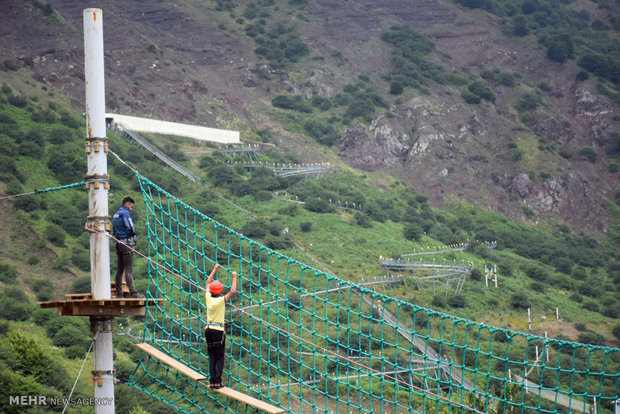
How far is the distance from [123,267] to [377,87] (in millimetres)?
73750

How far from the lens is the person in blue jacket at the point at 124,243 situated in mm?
9992

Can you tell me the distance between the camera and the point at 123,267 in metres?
10.1

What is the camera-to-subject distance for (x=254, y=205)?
175 ft

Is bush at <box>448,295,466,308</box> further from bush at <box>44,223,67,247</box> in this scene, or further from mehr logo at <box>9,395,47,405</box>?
mehr logo at <box>9,395,47,405</box>

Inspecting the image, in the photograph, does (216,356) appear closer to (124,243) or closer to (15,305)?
(124,243)

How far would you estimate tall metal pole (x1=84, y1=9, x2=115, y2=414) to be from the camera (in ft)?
30.7

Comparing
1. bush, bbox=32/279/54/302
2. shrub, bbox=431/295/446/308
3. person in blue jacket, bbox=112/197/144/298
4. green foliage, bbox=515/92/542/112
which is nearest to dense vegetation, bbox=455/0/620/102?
green foliage, bbox=515/92/542/112

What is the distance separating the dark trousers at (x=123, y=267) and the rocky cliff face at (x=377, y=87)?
5418 cm

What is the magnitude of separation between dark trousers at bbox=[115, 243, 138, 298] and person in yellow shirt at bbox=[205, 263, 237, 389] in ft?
3.68

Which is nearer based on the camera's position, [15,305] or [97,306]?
[97,306]

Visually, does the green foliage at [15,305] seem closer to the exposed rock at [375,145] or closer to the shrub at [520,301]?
the shrub at [520,301]

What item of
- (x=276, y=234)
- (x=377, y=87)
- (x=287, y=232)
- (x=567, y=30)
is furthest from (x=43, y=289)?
(x=567, y=30)

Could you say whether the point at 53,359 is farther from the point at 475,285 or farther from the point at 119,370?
the point at 475,285

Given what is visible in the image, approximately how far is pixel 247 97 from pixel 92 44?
67.5 metres
